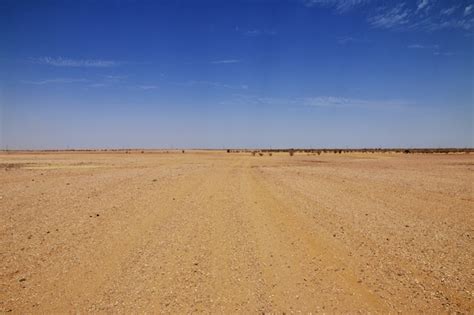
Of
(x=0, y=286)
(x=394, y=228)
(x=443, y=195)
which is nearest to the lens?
(x=0, y=286)

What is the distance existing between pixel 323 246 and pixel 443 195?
10.6 metres

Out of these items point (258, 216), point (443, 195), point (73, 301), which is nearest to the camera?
point (73, 301)

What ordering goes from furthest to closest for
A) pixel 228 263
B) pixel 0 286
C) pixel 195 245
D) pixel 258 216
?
pixel 258 216 → pixel 195 245 → pixel 228 263 → pixel 0 286

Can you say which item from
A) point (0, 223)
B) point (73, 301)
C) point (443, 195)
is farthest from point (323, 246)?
point (443, 195)

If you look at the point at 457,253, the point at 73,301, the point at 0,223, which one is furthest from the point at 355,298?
the point at 0,223

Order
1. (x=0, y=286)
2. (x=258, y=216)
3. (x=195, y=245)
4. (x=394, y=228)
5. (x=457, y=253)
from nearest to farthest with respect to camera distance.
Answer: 1. (x=0, y=286)
2. (x=457, y=253)
3. (x=195, y=245)
4. (x=394, y=228)
5. (x=258, y=216)

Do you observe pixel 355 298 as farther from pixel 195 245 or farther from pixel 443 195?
pixel 443 195

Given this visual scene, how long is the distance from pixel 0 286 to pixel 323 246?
6267 millimetres

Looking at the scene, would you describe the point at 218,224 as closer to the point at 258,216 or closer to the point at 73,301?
the point at 258,216

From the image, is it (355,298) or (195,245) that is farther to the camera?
(195,245)

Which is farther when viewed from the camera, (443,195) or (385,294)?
(443,195)

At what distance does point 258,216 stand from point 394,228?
3.91 meters

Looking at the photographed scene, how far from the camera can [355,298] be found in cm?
549

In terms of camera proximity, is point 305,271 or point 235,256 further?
point 235,256
